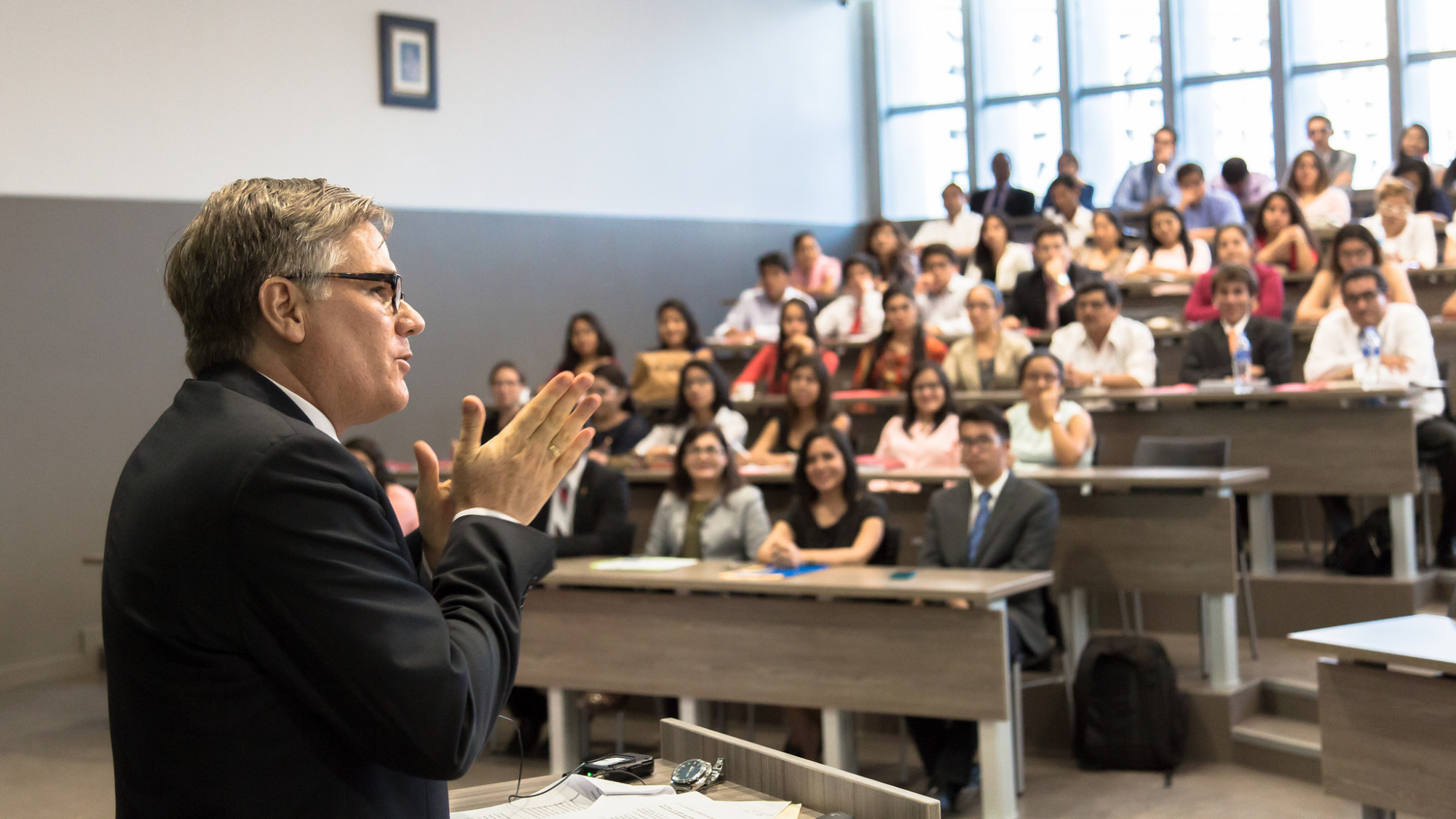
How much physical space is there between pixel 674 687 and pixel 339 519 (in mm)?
3006

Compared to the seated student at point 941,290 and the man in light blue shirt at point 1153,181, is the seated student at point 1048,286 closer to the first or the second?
the seated student at point 941,290

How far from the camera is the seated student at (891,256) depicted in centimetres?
796

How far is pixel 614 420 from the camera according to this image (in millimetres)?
5977

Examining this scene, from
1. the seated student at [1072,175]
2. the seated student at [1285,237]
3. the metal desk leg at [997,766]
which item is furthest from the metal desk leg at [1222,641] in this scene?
the seated student at [1072,175]

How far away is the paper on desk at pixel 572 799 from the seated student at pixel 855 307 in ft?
19.7

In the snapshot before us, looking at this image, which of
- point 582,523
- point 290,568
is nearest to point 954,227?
point 582,523

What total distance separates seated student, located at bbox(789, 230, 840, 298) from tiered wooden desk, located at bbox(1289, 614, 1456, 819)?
Result: 581 centimetres

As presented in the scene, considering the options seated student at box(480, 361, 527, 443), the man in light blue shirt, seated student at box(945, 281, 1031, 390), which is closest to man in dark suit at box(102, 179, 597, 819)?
seated student at box(945, 281, 1031, 390)

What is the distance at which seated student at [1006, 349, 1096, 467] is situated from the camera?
15.6 ft

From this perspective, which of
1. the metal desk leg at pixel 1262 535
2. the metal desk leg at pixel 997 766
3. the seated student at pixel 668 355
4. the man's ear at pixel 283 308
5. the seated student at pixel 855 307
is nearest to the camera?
the man's ear at pixel 283 308

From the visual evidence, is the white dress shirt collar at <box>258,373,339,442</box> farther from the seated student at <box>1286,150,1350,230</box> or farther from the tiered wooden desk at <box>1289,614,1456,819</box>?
the seated student at <box>1286,150,1350,230</box>

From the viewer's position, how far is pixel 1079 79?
10062 millimetres

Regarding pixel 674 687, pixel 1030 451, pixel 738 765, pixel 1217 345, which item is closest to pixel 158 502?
pixel 738 765

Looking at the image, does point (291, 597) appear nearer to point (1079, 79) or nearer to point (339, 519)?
point (339, 519)
